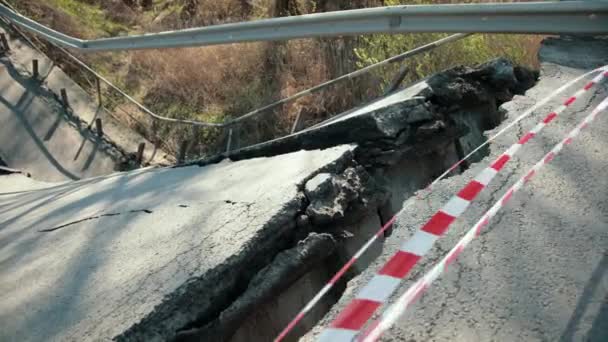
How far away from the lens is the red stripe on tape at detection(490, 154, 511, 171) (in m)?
2.62

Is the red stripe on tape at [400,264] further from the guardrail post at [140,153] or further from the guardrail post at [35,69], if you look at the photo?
the guardrail post at [35,69]

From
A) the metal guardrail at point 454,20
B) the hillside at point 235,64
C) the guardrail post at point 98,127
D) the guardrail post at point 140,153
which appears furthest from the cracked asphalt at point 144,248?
the guardrail post at point 98,127

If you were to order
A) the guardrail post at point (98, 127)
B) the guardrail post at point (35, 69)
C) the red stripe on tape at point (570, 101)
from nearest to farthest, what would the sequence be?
the red stripe on tape at point (570, 101)
the guardrail post at point (98, 127)
the guardrail post at point (35, 69)

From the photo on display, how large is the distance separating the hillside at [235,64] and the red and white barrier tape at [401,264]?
313cm

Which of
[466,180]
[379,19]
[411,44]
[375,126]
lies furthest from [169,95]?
[466,180]

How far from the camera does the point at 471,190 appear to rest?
2449 millimetres

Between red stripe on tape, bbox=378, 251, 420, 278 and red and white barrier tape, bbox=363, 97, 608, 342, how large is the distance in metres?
0.06

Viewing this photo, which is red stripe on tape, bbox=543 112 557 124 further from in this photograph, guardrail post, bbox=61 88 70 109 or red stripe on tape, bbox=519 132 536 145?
guardrail post, bbox=61 88 70 109

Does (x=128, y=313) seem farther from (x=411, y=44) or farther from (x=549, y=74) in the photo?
(x=411, y=44)

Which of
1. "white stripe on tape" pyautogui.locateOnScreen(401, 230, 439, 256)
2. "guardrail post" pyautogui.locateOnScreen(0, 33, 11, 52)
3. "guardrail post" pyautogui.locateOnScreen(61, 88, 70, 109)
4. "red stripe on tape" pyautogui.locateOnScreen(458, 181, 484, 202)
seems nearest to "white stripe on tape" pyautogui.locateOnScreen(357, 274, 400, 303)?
"white stripe on tape" pyautogui.locateOnScreen(401, 230, 439, 256)

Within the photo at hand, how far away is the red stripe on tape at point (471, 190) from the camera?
2416 mm

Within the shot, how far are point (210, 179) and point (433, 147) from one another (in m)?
1.49

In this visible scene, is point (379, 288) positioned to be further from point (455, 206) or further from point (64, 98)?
point (64, 98)

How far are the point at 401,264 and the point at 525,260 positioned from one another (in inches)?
18.6
